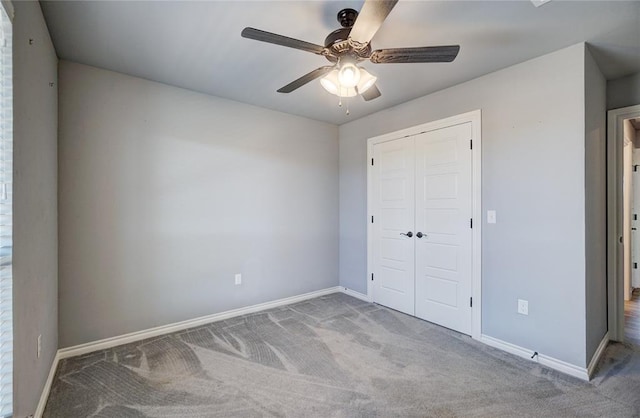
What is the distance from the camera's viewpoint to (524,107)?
8.08ft

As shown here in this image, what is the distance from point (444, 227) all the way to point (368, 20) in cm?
222

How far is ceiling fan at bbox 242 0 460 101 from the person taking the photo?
1.52 m

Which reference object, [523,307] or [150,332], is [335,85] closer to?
[523,307]

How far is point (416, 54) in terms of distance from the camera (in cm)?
170

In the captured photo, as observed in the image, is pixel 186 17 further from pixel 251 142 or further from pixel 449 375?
pixel 449 375

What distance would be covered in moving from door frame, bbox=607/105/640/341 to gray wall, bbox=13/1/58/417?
425 cm

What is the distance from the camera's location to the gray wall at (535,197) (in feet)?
7.20

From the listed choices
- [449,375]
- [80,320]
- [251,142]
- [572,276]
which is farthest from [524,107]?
[80,320]

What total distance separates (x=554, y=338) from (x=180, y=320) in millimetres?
3341

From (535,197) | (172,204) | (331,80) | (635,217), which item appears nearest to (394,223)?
(535,197)

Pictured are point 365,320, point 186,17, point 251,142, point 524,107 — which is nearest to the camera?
point 186,17

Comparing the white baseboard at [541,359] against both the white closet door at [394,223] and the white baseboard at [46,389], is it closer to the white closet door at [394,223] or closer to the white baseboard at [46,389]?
the white closet door at [394,223]

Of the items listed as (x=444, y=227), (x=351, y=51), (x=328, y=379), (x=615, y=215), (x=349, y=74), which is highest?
(x=351, y=51)

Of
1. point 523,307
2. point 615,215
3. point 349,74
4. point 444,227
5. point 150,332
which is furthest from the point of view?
point 444,227
